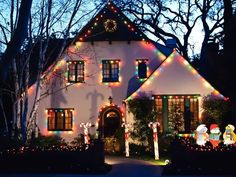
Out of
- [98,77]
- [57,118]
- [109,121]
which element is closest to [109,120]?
[109,121]

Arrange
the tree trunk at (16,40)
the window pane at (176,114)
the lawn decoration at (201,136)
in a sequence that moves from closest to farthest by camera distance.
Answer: the tree trunk at (16,40)
the lawn decoration at (201,136)
the window pane at (176,114)

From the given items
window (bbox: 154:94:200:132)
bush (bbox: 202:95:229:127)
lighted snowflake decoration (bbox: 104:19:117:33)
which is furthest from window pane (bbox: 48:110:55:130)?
bush (bbox: 202:95:229:127)

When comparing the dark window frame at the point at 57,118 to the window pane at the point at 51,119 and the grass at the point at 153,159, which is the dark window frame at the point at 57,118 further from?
the grass at the point at 153,159

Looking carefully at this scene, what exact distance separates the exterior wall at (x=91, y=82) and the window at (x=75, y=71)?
0.24 metres

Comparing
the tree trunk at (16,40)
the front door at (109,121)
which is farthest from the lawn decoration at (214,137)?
the tree trunk at (16,40)

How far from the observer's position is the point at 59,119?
87.2ft

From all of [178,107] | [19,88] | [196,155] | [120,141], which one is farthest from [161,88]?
[196,155]

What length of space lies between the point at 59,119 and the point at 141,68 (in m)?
5.41

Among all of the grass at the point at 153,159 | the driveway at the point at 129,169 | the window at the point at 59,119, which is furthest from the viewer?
the window at the point at 59,119

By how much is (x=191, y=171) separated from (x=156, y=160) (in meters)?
5.66

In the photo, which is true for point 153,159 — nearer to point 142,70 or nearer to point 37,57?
point 142,70

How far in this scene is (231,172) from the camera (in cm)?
1523

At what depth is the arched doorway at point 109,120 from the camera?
86.4 feet

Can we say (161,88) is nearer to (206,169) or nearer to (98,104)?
(98,104)
